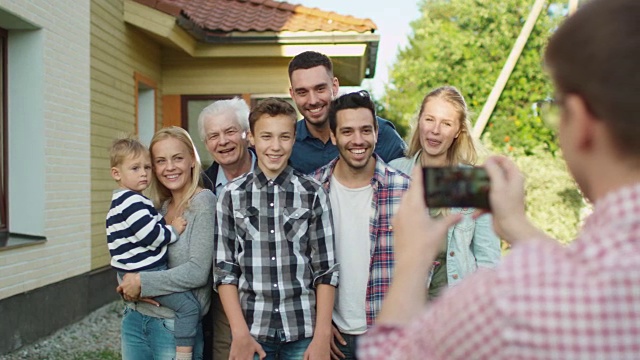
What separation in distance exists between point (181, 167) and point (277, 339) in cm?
98

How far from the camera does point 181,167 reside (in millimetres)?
3744

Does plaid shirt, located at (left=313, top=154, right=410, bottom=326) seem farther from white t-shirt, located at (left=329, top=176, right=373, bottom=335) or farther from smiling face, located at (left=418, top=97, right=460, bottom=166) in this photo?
smiling face, located at (left=418, top=97, right=460, bottom=166)

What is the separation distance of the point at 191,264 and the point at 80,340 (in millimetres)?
4655

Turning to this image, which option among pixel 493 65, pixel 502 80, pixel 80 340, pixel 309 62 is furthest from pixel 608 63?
pixel 493 65

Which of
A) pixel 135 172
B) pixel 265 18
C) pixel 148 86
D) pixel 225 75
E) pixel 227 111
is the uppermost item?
pixel 265 18

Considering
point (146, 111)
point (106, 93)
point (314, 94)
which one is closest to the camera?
point (314, 94)

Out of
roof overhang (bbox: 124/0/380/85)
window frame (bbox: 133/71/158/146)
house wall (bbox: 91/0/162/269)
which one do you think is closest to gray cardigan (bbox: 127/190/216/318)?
house wall (bbox: 91/0/162/269)

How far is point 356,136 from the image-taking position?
11.3 feet

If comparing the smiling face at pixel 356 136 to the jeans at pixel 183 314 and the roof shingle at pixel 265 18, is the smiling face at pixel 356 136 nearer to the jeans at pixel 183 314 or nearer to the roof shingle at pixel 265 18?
the jeans at pixel 183 314

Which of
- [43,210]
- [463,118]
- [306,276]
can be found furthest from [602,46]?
[43,210]

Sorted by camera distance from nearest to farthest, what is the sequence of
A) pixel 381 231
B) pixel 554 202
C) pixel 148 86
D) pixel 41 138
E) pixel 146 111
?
pixel 381 231 → pixel 41 138 → pixel 148 86 → pixel 146 111 → pixel 554 202

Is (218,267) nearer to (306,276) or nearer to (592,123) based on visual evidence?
(306,276)

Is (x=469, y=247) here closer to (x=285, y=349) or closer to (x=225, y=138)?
(x=285, y=349)

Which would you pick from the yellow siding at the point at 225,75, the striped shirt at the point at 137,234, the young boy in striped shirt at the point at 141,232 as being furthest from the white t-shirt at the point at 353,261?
the yellow siding at the point at 225,75
